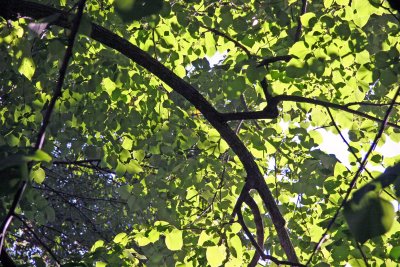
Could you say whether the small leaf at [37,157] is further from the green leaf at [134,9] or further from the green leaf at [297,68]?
the green leaf at [297,68]

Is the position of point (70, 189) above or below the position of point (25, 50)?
above

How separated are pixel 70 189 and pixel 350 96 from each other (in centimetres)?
723

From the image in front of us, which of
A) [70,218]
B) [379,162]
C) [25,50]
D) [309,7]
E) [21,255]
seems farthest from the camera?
[21,255]

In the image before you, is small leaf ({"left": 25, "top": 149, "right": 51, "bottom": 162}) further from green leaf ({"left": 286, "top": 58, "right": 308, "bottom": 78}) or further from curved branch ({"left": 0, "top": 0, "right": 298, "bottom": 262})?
curved branch ({"left": 0, "top": 0, "right": 298, "bottom": 262})

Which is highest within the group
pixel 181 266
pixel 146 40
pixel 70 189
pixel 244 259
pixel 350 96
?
pixel 70 189

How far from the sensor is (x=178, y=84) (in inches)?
179

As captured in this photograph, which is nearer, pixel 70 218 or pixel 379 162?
pixel 379 162

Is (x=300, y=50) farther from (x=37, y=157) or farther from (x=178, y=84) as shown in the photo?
(x=37, y=157)

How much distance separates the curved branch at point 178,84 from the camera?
4.16m

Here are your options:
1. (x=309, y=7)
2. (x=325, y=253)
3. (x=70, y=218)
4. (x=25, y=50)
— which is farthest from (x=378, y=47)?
(x=70, y=218)

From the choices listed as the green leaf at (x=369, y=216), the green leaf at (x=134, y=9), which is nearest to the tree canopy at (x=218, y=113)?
the green leaf at (x=134, y=9)

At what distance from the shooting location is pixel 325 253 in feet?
14.7

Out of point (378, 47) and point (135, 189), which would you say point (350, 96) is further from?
point (135, 189)

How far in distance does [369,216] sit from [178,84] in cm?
373
